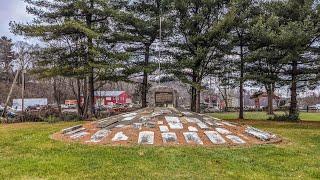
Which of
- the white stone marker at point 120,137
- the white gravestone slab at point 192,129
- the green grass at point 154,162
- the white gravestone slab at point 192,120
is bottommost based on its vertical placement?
the green grass at point 154,162

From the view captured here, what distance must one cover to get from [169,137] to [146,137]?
534mm

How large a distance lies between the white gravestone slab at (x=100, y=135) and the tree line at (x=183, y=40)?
33.8 ft

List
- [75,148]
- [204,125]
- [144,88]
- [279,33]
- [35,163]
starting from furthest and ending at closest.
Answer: [144,88] < [279,33] < [204,125] < [75,148] < [35,163]

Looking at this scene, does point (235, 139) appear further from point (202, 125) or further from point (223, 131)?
point (202, 125)

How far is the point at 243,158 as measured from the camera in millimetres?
8586

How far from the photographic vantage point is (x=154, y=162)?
808 cm

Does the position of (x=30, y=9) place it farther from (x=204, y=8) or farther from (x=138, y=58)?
(x=204, y=8)

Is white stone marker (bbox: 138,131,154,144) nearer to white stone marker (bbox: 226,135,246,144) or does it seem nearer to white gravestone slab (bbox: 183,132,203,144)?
white gravestone slab (bbox: 183,132,203,144)

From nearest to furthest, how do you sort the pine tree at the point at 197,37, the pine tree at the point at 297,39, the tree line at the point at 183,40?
the pine tree at the point at 297,39
the tree line at the point at 183,40
the pine tree at the point at 197,37

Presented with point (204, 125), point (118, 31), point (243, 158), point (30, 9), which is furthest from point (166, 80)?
point (243, 158)

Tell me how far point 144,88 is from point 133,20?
4.57m

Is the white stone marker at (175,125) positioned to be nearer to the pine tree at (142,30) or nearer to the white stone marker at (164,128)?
the white stone marker at (164,128)

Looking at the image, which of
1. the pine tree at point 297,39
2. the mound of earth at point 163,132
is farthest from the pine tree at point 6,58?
the mound of earth at point 163,132

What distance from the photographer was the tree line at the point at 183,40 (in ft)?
69.8
